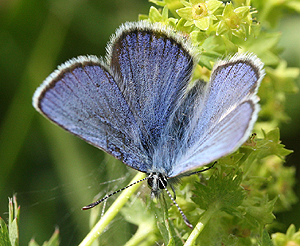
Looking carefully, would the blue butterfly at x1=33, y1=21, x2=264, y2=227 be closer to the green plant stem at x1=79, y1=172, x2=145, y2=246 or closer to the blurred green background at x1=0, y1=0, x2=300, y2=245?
the green plant stem at x1=79, y1=172, x2=145, y2=246

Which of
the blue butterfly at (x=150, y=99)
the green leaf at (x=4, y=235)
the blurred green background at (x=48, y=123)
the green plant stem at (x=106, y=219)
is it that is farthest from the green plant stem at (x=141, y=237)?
the blurred green background at (x=48, y=123)

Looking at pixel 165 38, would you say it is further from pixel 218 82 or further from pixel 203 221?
pixel 203 221

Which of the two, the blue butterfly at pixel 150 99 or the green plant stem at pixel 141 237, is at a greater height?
the blue butterfly at pixel 150 99

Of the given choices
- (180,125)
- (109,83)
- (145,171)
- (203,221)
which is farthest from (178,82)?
(203,221)

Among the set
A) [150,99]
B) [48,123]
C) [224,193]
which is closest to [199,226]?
[224,193]

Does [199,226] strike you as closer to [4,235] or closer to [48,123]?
[4,235]

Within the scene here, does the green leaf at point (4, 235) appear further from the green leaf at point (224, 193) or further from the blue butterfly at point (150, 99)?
the green leaf at point (224, 193)
